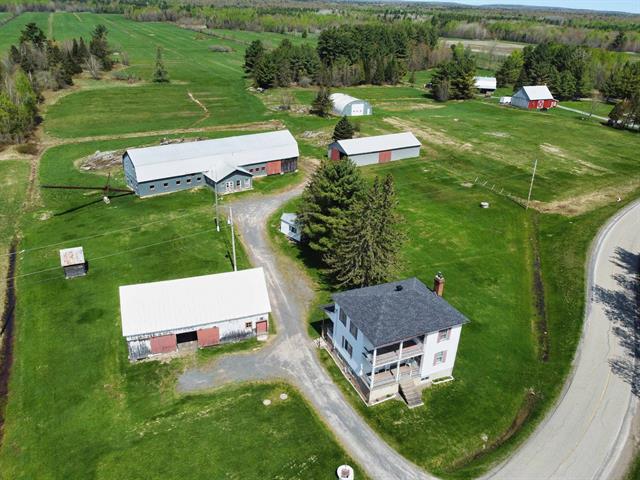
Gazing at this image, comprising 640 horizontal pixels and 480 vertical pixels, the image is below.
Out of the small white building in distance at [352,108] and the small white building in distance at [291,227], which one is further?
the small white building in distance at [352,108]

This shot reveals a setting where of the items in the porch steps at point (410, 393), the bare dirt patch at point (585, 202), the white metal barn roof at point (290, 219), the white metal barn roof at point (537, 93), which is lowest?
the porch steps at point (410, 393)

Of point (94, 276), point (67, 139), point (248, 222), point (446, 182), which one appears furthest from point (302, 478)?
point (67, 139)

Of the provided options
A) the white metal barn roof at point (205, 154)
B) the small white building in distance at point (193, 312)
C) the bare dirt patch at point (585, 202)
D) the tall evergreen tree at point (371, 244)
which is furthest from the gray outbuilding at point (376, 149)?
the small white building in distance at point (193, 312)

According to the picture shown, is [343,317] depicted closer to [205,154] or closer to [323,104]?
[205,154]

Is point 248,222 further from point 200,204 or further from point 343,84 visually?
point 343,84

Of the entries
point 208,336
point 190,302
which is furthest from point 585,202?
point 190,302

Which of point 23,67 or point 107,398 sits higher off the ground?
point 23,67

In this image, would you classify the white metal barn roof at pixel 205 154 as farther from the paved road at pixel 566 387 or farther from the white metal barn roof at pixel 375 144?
the paved road at pixel 566 387
